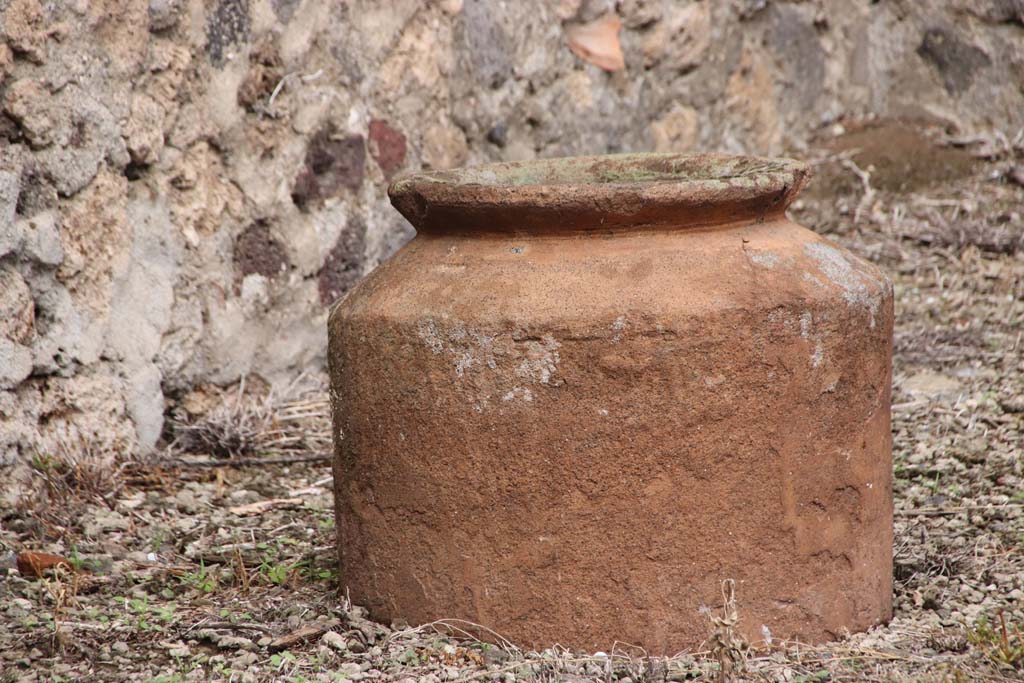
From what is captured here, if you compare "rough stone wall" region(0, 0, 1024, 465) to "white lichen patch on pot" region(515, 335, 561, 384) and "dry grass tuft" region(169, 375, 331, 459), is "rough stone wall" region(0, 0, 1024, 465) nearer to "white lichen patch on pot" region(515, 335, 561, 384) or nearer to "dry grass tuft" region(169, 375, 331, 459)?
"dry grass tuft" region(169, 375, 331, 459)

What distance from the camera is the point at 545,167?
2.56m

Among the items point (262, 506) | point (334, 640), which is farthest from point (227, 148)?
point (334, 640)

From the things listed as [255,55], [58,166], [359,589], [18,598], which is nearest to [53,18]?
[58,166]

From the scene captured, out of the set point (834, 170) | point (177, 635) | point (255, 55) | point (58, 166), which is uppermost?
point (255, 55)

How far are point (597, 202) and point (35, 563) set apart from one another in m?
1.37

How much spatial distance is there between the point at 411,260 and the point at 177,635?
81 centimetres

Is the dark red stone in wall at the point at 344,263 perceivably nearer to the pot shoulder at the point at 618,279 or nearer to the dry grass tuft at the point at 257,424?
the dry grass tuft at the point at 257,424

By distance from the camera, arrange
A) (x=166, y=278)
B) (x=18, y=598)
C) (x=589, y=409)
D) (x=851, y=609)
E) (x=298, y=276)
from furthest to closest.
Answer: (x=298, y=276) → (x=166, y=278) → (x=18, y=598) → (x=851, y=609) → (x=589, y=409)

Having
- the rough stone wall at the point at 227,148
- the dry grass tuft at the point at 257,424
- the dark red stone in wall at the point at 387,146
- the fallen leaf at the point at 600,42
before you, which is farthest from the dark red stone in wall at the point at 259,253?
the fallen leaf at the point at 600,42

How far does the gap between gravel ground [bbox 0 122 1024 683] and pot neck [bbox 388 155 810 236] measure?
27.4 inches

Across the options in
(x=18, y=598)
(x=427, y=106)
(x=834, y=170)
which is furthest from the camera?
(x=834, y=170)

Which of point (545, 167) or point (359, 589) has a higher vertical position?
point (545, 167)

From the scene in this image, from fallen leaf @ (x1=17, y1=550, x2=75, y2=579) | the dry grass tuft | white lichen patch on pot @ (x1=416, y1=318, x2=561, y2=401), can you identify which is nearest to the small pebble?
white lichen patch on pot @ (x1=416, y1=318, x2=561, y2=401)

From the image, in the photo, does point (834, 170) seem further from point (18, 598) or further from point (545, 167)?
point (18, 598)
